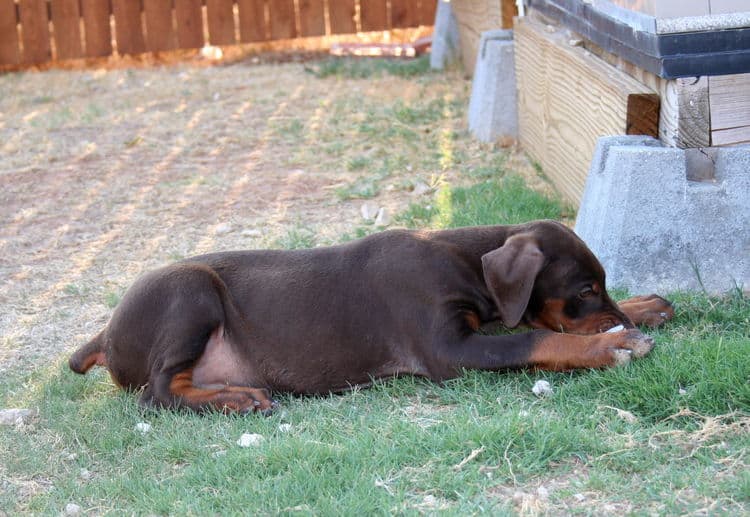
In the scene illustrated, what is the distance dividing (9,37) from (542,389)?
10.9m

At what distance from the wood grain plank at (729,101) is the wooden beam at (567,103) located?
348 mm

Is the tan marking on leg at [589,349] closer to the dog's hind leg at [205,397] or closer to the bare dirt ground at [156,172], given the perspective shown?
the dog's hind leg at [205,397]

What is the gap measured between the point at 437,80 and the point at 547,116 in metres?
4.11

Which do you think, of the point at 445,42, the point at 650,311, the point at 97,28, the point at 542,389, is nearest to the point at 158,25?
the point at 97,28

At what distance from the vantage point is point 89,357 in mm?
4727

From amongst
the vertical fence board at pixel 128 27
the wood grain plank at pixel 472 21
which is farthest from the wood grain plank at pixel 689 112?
the vertical fence board at pixel 128 27

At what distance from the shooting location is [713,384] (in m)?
3.85

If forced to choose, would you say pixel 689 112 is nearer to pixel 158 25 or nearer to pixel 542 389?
pixel 542 389

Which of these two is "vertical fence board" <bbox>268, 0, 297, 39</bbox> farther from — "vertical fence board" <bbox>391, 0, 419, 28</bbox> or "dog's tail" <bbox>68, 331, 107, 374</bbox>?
"dog's tail" <bbox>68, 331, 107, 374</bbox>

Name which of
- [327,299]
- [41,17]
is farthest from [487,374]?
[41,17]

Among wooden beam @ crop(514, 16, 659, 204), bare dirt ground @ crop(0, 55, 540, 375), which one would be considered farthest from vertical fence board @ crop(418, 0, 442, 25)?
wooden beam @ crop(514, 16, 659, 204)

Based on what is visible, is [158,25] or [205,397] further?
[158,25]

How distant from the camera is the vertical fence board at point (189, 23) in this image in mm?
13211

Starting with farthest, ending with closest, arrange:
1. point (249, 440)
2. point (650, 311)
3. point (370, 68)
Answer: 1. point (370, 68)
2. point (650, 311)
3. point (249, 440)
